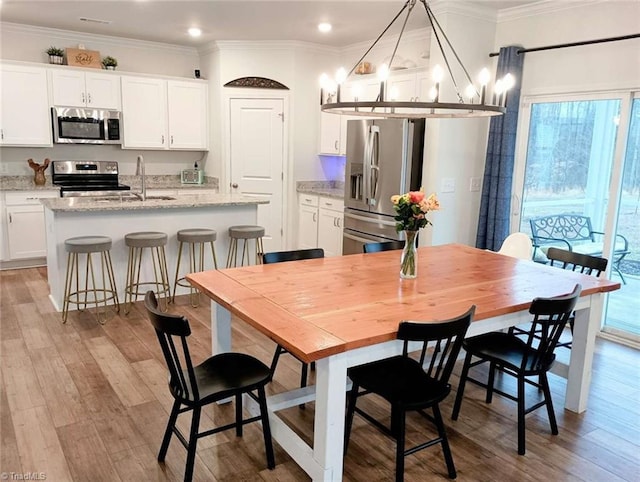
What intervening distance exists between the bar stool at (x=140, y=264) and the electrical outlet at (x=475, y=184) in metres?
3.00

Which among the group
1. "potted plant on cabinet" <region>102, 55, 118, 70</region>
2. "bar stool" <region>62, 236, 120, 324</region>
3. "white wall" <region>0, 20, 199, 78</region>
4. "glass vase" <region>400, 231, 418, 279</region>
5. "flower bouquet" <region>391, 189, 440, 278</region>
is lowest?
"bar stool" <region>62, 236, 120, 324</region>

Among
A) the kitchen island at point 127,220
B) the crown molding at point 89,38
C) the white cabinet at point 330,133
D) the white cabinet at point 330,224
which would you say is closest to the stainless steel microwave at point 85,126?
the crown molding at point 89,38

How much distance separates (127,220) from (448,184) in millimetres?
3048

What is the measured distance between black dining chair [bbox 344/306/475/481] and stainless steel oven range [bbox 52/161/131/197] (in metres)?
4.62

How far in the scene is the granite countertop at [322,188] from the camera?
6.32 meters

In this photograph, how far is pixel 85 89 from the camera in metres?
6.09

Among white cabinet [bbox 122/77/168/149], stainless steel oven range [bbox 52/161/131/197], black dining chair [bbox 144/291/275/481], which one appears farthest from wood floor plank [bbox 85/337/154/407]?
white cabinet [bbox 122/77/168/149]

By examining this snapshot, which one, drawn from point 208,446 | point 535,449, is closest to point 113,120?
point 208,446

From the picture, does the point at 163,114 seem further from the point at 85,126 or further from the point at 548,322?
the point at 548,322

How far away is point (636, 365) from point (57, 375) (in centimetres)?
404

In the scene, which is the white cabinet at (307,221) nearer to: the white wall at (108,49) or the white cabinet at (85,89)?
the white wall at (108,49)

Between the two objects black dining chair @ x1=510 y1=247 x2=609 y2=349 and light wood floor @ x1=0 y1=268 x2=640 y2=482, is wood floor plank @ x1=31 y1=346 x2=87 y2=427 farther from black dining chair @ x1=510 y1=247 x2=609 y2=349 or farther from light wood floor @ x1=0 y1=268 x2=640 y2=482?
black dining chair @ x1=510 y1=247 x2=609 y2=349

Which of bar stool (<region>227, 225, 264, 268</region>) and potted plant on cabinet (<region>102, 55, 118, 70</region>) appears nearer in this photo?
bar stool (<region>227, 225, 264, 268</region>)

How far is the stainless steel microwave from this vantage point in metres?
6.01
